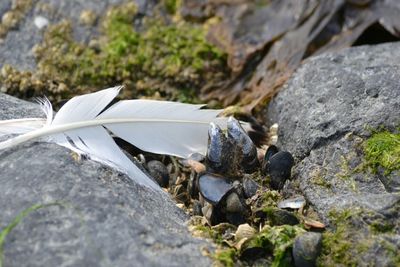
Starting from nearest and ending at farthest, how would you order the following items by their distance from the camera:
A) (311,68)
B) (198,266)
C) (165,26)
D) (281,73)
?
(198,266) → (311,68) → (281,73) → (165,26)

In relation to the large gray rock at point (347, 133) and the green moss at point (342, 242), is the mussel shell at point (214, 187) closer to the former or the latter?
the large gray rock at point (347, 133)

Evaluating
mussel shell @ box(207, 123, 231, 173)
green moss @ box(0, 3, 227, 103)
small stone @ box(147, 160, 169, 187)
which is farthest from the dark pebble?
green moss @ box(0, 3, 227, 103)

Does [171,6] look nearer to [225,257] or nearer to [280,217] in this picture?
[280,217]

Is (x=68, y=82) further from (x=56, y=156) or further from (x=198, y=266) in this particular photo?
(x=198, y=266)

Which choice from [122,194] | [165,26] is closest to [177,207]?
[122,194]

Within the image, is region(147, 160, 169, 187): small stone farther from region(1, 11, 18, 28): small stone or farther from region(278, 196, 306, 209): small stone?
region(1, 11, 18, 28): small stone

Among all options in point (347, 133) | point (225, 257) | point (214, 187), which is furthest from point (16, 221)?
point (347, 133)
